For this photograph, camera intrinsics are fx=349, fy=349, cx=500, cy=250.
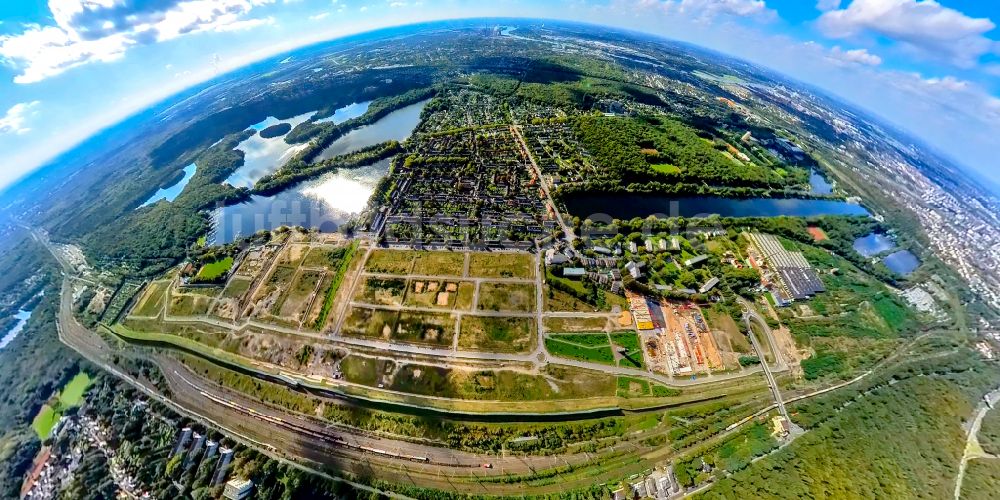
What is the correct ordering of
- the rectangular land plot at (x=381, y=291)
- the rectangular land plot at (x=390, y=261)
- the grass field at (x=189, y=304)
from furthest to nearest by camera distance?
the rectangular land plot at (x=390, y=261), the grass field at (x=189, y=304), the rectangular land plot at (x=381, y=291)

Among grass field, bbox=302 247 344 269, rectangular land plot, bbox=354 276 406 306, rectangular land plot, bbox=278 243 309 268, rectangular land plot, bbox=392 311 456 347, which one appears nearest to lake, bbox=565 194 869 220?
rectangular land plot, bbox=392 311 456 347

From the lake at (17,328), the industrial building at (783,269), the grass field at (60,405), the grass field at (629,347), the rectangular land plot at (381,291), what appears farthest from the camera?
the lake at (17,328)

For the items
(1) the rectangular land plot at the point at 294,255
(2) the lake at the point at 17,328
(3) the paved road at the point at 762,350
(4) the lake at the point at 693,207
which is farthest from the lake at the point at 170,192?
(3) the paved road at the point at 762,350

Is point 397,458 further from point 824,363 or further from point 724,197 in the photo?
point 724,197

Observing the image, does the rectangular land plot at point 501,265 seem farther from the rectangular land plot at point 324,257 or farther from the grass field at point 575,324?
the rectangular land plot at point 324,257

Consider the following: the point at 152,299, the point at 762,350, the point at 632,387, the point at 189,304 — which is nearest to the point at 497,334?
the point at 632,387

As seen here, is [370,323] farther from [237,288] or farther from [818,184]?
[818,184]

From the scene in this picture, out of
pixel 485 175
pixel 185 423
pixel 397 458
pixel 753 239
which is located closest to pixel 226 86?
pixel 485 175
